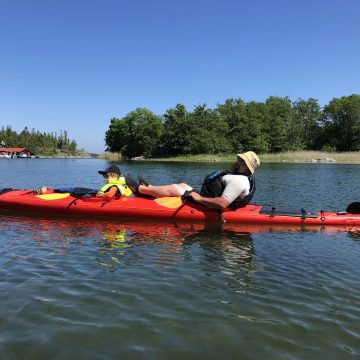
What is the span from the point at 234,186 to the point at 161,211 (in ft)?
5.93

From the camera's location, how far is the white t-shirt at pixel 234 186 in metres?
8.04

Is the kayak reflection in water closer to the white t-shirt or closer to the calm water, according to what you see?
the white t-shirt

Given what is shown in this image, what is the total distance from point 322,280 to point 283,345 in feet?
6.29

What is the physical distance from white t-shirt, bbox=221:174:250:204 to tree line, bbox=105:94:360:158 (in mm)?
50667

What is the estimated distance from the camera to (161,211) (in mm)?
8828

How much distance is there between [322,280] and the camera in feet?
16.7

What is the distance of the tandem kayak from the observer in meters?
8.56

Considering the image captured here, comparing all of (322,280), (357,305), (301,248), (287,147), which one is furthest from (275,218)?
(287,147)

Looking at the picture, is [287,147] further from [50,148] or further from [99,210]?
[50,148]

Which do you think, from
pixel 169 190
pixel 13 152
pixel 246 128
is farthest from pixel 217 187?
pixel 13 152

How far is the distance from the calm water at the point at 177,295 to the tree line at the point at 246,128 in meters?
52.2

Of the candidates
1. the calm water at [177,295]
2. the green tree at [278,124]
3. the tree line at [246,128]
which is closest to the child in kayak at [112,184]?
the calm water at [177,295]

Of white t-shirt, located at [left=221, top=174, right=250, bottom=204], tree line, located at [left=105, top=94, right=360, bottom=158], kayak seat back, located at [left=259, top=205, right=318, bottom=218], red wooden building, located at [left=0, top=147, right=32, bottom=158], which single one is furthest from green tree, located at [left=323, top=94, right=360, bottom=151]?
red wooden building, located at [left=0, top=147, right=32, bottom=158]

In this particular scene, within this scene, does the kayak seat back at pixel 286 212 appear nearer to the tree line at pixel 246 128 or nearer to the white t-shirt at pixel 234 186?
the white t-shirt at pixel 234 186
